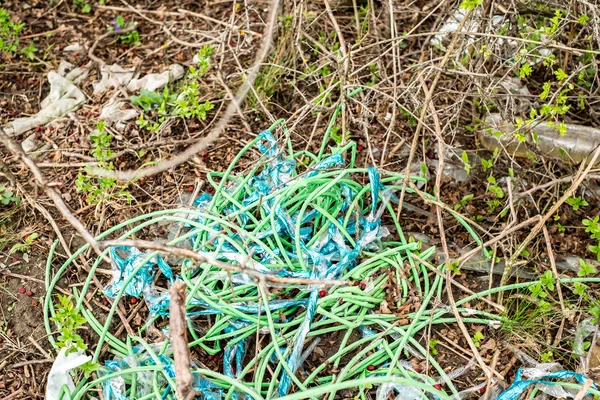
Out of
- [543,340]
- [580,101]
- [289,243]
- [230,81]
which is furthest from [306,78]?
[543,340]

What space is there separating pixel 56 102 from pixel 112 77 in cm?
31

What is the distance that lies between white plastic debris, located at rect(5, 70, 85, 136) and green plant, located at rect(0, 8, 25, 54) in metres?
0.31

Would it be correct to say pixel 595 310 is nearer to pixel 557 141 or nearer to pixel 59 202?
pixel 557 141

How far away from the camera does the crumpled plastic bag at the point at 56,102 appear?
3.27 metres

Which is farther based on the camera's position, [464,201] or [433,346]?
[464,201]

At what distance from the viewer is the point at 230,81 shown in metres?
3.29

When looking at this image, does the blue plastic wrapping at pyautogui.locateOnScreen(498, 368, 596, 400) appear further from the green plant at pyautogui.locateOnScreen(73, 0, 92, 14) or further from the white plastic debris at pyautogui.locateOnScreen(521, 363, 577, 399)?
the green plant at pyautogui.locateOnScreen(73, 0, 92, 14)

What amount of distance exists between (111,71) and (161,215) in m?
1.06

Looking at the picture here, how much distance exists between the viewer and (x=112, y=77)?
11.3 ft

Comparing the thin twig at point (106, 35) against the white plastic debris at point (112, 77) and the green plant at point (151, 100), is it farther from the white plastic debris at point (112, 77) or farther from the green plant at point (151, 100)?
the green plant at point (151, 100)

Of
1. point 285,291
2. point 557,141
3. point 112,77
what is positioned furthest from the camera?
point 112,77

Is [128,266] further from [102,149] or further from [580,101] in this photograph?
[580,101]

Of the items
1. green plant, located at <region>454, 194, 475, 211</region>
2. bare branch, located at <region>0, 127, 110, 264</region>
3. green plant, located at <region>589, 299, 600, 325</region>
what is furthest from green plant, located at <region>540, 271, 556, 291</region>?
bare branch, located at <region>0, 127, 110, 264</region>

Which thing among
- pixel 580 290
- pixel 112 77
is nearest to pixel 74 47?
pixel 112 77
